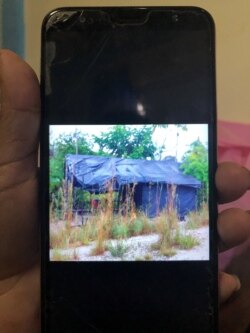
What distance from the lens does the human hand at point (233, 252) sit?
291mm

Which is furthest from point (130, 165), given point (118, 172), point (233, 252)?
point (233, 252)

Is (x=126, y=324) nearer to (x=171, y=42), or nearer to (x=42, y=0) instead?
(x=171, y=42)

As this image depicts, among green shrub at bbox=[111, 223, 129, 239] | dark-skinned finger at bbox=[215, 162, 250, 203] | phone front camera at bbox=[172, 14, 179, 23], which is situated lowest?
green shrub at bbox=[111, 223, 129, 239]

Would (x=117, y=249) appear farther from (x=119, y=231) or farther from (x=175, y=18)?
(x=175, y=18)

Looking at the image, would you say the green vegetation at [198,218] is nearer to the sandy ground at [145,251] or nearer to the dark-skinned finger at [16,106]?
the sandy ground at [145,251]

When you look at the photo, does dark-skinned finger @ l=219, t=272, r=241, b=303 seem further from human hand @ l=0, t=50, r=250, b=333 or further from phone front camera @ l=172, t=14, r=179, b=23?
phone front camera @ l=172, t=14, r=179, b=23

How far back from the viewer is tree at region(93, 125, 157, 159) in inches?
10.9

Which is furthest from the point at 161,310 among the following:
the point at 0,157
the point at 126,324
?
the point at 0,157

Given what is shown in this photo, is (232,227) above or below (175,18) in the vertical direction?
below

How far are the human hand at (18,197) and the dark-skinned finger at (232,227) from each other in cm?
12

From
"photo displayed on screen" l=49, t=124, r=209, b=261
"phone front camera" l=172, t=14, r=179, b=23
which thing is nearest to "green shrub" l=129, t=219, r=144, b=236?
"photo displayed on screen" l=49, t=124, r=209, b=261

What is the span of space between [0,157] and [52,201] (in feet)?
0.13

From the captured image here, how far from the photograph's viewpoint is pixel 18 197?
285 millimetres

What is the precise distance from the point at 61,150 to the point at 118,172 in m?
0.04
